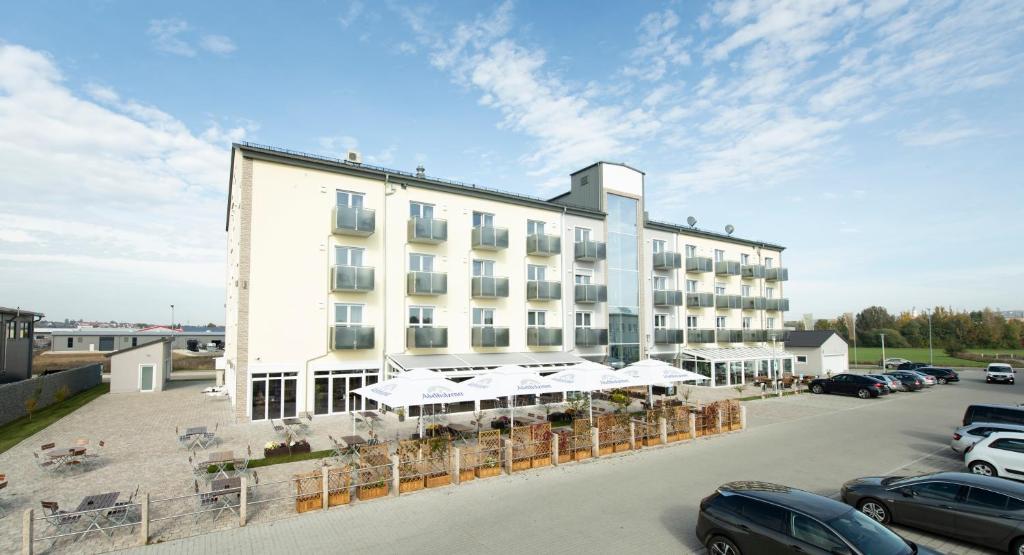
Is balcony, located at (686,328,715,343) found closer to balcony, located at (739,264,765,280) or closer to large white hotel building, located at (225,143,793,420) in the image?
large white hotel building, located at (225,143,793,420)

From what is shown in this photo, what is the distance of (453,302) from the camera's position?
26.9m

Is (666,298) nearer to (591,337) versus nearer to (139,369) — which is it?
(591,337)

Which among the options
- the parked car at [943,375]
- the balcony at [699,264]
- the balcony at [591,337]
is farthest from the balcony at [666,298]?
the parked car at [943,375]

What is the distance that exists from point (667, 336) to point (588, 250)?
10.2 metres

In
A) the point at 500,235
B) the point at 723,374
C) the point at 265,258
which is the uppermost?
the point at 500,235

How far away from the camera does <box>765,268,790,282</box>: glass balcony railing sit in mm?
46500

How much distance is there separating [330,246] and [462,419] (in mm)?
10146

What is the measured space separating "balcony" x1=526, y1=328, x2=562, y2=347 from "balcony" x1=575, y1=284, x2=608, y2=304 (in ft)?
8.87

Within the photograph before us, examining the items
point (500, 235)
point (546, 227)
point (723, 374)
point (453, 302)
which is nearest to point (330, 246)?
point (453, 302)

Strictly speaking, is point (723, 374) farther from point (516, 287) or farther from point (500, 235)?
point (500, 235)

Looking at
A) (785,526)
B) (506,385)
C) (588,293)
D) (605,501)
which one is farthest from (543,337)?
(785,526)

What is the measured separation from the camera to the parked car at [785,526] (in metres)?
7.56

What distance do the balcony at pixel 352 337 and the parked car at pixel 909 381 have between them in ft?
126

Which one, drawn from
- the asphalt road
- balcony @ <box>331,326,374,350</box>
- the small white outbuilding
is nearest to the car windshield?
the asphalt road
